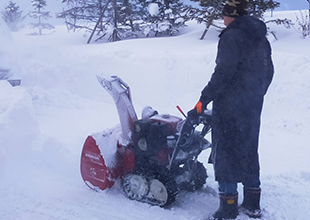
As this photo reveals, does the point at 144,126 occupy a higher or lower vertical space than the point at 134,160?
higher

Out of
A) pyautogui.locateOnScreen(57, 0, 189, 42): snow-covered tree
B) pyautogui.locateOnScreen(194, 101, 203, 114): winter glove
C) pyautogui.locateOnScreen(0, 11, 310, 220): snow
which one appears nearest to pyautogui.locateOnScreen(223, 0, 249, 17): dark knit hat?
pyautogui.locateOnScreen(194, 101, 203, 114): winter glove

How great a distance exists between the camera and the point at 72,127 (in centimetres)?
668

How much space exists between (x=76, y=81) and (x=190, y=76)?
347 centimetres

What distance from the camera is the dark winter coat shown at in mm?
2842

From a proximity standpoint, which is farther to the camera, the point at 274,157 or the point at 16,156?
the point at 274,157

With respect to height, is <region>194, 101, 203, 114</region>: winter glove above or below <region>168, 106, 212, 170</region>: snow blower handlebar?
above

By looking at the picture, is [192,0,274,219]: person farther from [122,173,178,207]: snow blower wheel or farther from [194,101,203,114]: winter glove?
[122,173,178,207]: snow blower wheel

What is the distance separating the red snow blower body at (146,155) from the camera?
3.38 metres

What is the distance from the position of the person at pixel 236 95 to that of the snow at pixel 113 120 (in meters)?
0.60

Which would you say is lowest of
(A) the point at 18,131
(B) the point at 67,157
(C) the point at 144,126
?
→ (B) the point at 67,157

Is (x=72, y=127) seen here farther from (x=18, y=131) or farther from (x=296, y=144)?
(x=296, y=144)

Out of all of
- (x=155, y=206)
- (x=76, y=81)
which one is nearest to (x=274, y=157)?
(x=155, y=206)

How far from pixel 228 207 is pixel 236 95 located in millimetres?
1055

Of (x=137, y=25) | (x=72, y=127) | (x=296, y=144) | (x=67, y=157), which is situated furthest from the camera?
(x=137, y=25)
